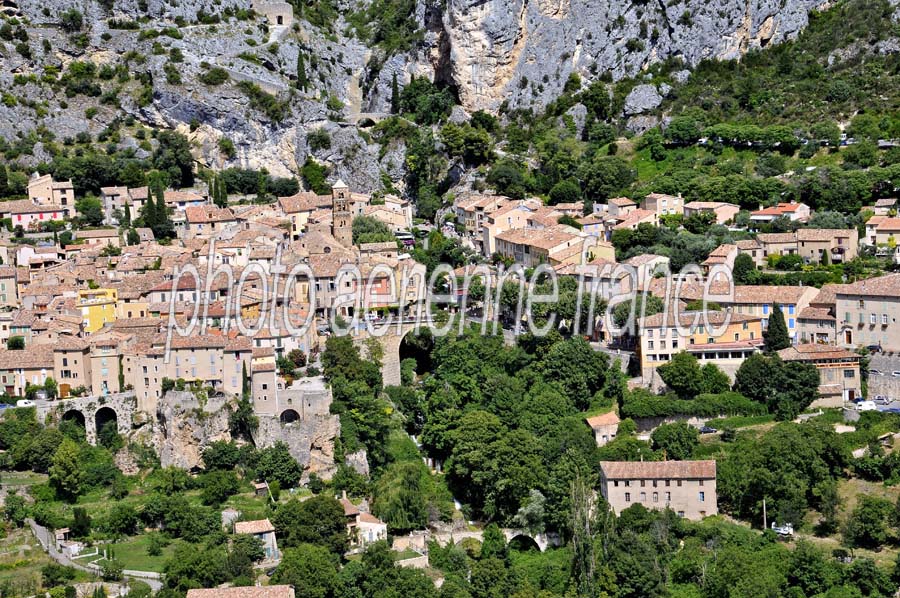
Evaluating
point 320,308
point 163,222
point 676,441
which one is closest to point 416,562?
point 676,441

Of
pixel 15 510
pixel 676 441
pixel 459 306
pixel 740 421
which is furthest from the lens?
pixel 459 306

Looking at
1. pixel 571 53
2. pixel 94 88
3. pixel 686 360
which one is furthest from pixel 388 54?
pixel 686 360

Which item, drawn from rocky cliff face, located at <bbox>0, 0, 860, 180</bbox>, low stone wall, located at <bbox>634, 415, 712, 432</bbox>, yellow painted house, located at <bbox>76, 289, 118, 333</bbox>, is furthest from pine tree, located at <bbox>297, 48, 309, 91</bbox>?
low stone wall, located at <bbox>634, 415, 712, 432</bbox>

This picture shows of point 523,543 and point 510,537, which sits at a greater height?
point 510,537

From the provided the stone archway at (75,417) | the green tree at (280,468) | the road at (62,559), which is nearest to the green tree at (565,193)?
the green tree at (280,468)

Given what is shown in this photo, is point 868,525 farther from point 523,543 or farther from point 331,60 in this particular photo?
point 331,60

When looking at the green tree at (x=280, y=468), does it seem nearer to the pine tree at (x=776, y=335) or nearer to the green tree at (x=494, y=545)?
the green tree at (x=494, y=545)

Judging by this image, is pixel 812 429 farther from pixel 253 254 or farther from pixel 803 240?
pixel 253 254
